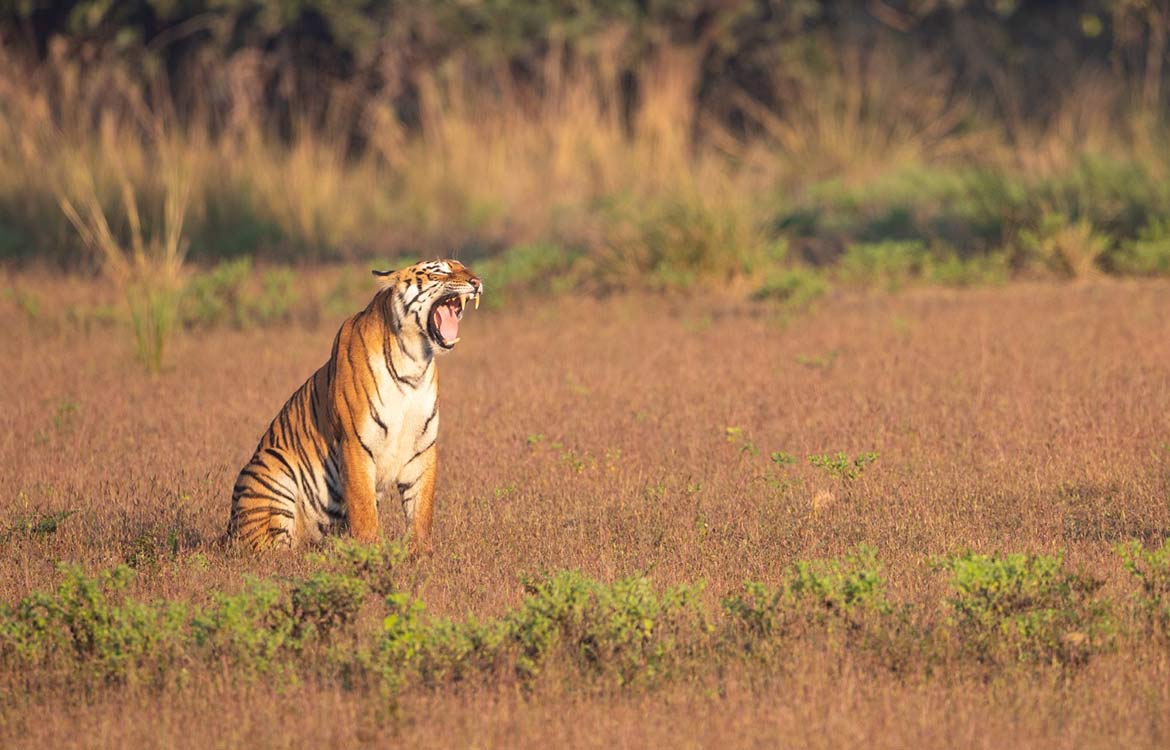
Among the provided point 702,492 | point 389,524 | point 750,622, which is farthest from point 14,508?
point 750,622

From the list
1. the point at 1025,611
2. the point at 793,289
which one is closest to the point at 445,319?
the point at 1025,611

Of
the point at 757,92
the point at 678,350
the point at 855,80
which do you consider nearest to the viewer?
the point at 678,350

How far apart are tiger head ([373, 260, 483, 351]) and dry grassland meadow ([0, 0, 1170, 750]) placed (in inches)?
35.0

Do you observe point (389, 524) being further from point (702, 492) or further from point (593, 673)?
point (593, 673)

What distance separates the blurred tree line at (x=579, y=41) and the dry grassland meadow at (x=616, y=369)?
3.0 inches

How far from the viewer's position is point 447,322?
6152 millimetres

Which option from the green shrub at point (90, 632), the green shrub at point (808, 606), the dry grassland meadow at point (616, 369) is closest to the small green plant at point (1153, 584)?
the dry grassland meadow at point (616, 369)

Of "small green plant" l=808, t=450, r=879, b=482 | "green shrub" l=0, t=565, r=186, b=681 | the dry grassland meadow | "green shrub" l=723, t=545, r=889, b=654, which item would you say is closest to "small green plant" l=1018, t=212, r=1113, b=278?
the dry grassland meadow

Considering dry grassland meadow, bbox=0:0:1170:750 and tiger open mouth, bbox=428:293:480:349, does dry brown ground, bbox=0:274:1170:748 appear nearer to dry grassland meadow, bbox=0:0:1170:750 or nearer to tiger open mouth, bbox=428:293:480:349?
dry grassland meadow, bbox=0:0:1170:750

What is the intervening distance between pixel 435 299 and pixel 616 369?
4.45 meters

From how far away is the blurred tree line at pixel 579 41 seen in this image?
811 inches

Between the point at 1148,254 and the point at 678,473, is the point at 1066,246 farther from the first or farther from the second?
the point at 678,473

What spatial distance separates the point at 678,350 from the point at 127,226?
22.6ft

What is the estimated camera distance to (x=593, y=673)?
509 cm
